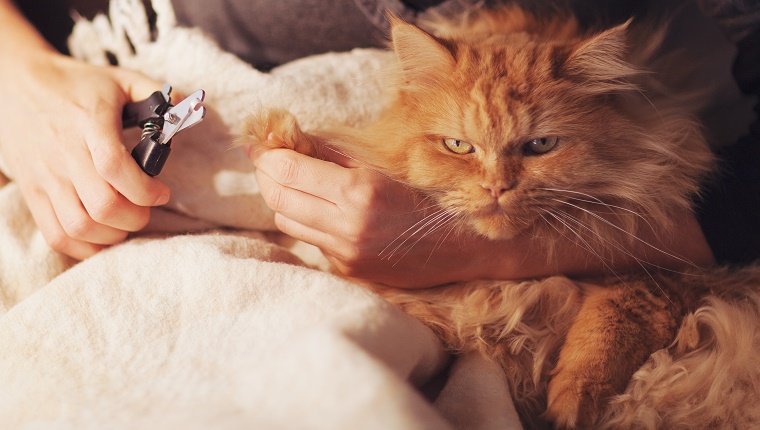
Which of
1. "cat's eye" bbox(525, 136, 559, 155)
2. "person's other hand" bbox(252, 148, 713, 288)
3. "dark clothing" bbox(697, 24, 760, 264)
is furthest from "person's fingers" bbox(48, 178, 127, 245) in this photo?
"dark clothing" bbox(697, 24, 760, 264)

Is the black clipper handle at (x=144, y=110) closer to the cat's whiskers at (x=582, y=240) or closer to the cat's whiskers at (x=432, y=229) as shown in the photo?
the cat's whiskers at (x=432, y=229)

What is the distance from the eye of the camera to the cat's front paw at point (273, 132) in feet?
4.02

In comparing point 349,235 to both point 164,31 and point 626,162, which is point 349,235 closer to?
point 626,162

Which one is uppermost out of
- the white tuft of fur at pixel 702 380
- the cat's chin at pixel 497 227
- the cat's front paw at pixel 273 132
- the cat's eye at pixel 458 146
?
the cat's front paw at pixel 273 132

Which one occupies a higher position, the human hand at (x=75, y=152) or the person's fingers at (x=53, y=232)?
the human hand at (x=75, y=152)

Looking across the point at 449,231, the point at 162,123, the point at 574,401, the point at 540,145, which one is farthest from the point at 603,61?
the point at 162,123

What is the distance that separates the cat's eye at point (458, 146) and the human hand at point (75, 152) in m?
0.64

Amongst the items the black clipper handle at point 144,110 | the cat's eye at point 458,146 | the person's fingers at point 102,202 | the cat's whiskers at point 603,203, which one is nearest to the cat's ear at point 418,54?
the cat's eye at point 458,146

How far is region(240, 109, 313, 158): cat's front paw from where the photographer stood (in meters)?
1.23

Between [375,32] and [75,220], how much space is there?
3.09 ft

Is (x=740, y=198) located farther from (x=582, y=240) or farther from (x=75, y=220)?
(x=75, y=220)

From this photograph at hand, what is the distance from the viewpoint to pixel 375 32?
5.23ft

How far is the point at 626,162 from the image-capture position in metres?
1.23

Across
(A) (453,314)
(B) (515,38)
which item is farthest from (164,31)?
(A) (453,314)
